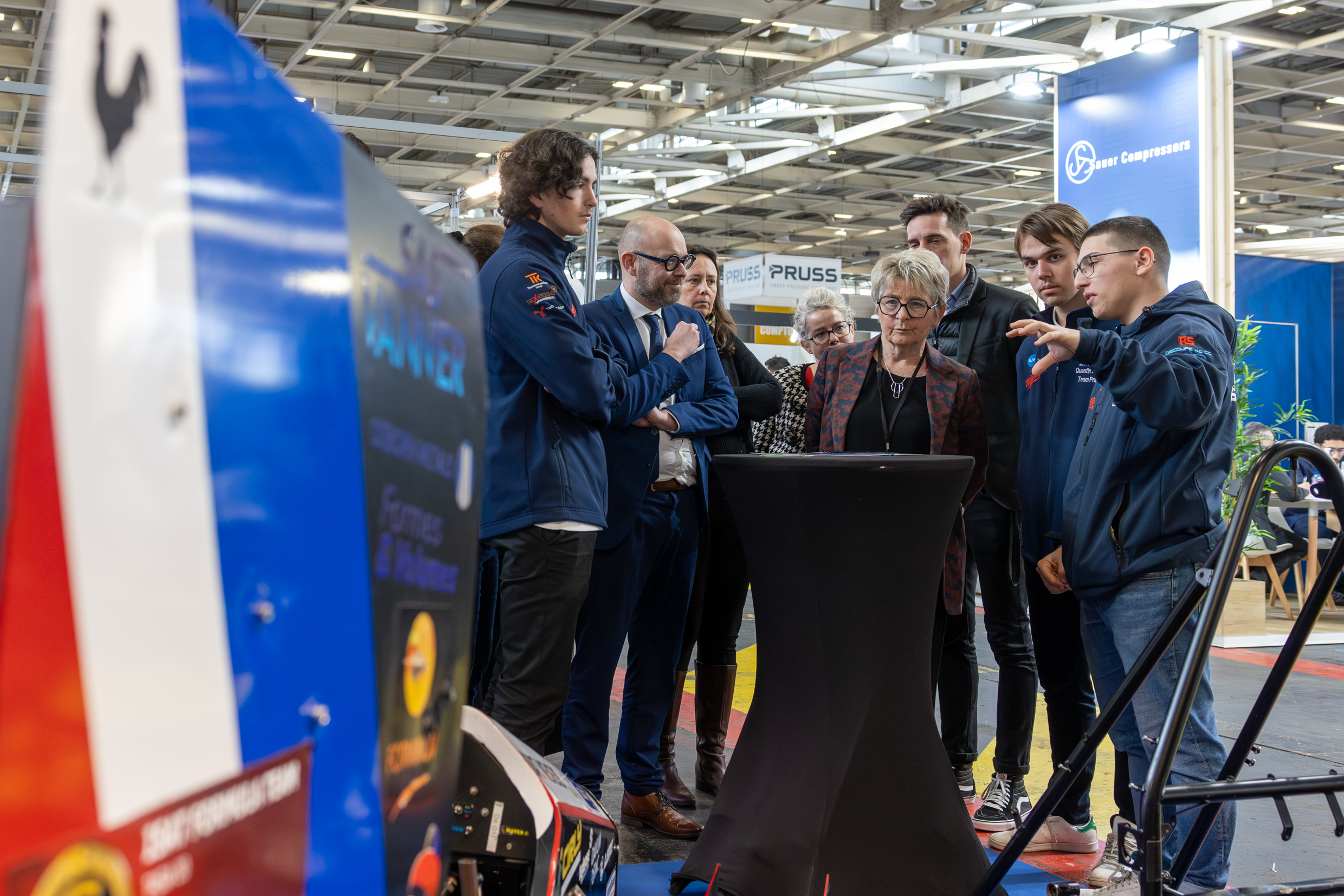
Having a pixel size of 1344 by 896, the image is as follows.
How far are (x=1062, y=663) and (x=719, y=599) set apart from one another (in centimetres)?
97

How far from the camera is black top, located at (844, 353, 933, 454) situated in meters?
2.64

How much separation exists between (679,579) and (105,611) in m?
2.33

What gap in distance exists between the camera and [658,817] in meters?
2.72

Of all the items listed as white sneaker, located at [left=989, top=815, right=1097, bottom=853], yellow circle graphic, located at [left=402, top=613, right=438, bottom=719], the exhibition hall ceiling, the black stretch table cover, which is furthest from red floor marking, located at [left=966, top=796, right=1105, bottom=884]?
the exhibition hall ceiling

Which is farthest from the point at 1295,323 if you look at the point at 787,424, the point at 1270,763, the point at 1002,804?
the point at 1002,804

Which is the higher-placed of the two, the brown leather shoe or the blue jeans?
the blue jeans

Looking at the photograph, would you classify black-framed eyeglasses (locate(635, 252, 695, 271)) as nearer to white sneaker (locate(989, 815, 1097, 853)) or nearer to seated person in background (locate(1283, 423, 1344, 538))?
white sneaker (locate(989, 815, 1097, 853))

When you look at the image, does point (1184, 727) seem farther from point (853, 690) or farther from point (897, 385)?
point (897, 385)

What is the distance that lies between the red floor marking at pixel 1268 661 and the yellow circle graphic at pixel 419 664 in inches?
222

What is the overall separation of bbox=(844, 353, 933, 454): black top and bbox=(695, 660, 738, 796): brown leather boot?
0.82 m

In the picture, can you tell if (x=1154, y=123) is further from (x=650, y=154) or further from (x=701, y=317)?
(x=650, y=154)

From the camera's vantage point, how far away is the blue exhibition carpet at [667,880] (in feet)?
7.65

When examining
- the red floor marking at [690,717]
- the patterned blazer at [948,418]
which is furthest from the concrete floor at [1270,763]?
the patterned blazer at [948,418]

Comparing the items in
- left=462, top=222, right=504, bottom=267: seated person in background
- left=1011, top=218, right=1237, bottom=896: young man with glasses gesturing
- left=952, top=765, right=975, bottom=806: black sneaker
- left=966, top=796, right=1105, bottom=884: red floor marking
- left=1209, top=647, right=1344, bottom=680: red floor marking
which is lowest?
left=1209, top=647, right=1344, bottom=680: red floor marking
